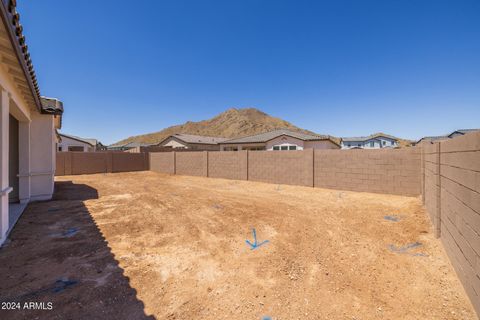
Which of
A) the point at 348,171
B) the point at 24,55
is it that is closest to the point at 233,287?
the point at 24,55

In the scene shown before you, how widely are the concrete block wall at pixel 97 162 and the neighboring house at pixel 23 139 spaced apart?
1211 centimetres

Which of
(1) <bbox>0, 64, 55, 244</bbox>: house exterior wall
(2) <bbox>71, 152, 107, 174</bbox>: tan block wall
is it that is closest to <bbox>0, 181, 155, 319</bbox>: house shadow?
(1) <bbox>0, 64, 55, 244</bbox>: house exterior wall

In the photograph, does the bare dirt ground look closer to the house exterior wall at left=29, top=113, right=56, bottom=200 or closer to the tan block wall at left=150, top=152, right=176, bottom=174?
the house exterior wall at left=29, top=113, right=56, bottom=200

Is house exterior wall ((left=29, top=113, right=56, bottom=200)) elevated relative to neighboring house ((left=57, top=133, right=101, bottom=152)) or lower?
lower

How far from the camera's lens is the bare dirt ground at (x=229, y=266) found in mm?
2848

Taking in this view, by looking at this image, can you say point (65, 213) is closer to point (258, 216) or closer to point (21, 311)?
point (21, 311)

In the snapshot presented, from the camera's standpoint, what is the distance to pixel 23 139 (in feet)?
26.2

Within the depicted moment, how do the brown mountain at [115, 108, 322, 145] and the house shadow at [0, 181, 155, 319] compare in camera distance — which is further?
the brown mountain at [115, 108, 322, 145]

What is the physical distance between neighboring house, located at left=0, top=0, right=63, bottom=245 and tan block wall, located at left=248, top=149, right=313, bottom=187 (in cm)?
1005

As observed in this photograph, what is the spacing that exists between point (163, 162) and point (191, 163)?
4.35m

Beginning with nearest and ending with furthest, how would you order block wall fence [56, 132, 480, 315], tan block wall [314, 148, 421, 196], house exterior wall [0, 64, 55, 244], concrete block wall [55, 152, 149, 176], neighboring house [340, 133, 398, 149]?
block wall fence [56, 132, 480, 315] < house exterior wall [0, 64, 55, 244] < tan block wall [314, 148, 421, 196] < concrete block wall [55, 152, 149, 176] < neighboring house [340, 133, 398, 149]

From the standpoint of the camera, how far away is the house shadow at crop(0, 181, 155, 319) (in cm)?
272

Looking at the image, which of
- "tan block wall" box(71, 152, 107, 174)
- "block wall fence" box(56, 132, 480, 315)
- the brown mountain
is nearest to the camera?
"block wall fence" box(56, 132, 480, 315)

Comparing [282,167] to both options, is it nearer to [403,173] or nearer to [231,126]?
[403,173]
